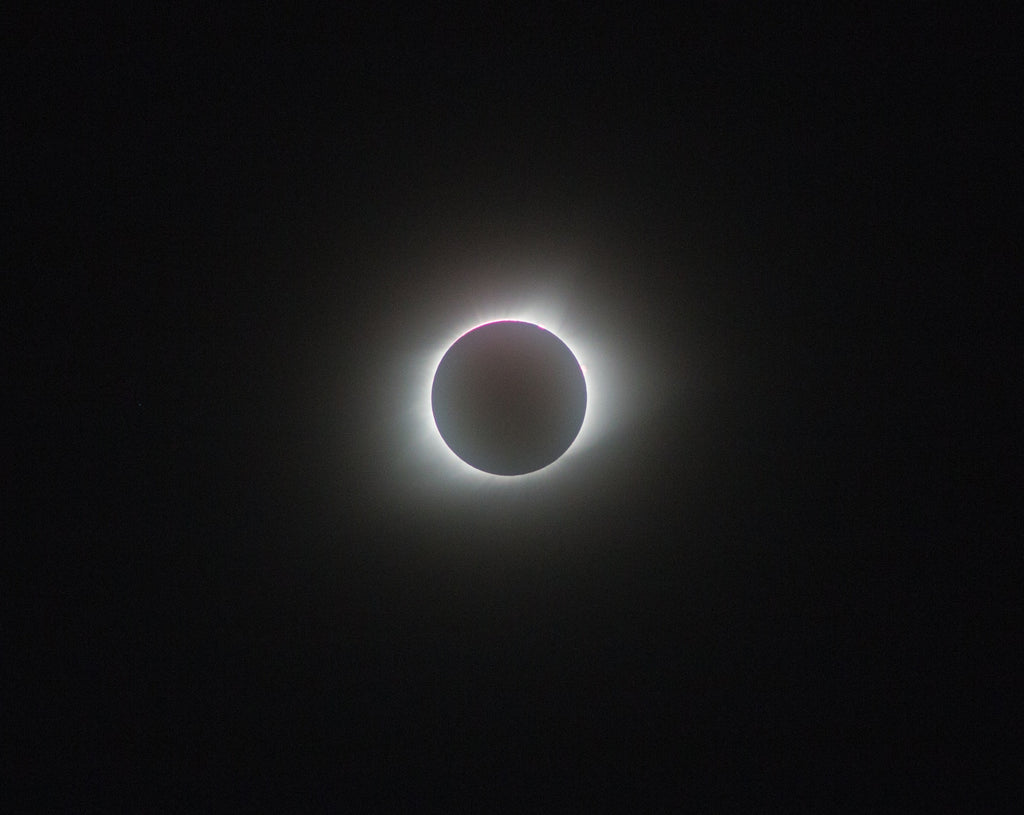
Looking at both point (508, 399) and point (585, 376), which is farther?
point (585, 376)

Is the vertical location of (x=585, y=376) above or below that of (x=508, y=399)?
above

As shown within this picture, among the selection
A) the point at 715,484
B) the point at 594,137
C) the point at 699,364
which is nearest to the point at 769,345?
the point at 699,364

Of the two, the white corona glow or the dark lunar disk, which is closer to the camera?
the dark lunar disk

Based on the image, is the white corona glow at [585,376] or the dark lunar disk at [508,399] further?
the white corona glow at [585,376]

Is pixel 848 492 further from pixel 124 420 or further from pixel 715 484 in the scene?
pixel 124 420
